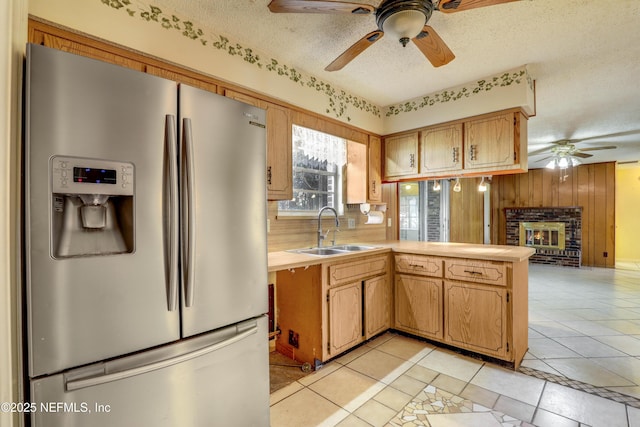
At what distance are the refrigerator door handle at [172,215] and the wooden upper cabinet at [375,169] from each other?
2.49m

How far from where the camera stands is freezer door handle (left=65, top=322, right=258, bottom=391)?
958 millimetres

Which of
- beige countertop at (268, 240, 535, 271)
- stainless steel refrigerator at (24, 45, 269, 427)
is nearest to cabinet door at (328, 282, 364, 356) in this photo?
beige countertop at (268, 240, 535, 271)

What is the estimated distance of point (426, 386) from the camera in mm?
2062

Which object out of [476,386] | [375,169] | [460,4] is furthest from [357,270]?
Answer: [460,4]

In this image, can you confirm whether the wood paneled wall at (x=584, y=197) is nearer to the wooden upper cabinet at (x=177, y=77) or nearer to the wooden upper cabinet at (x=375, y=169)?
the wooden upper cabinet at (x=375, y=169)

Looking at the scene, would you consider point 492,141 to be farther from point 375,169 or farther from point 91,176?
point 91,176

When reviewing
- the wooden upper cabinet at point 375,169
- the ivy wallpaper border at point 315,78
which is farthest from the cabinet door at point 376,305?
the ivy wallpaper border at point 315,78

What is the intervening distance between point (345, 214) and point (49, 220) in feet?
8.72

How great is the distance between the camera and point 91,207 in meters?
1.06

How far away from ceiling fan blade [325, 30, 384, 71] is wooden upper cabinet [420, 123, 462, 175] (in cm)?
152

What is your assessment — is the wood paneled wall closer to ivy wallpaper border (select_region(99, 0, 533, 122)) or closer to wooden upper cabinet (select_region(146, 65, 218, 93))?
ivy wallpaper border (select_region(99, 0, 533, 122))

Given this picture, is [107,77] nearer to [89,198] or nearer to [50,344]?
[89,198]

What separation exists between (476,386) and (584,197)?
6920 mm

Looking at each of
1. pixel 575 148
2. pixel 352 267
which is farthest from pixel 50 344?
pixel 575 148
